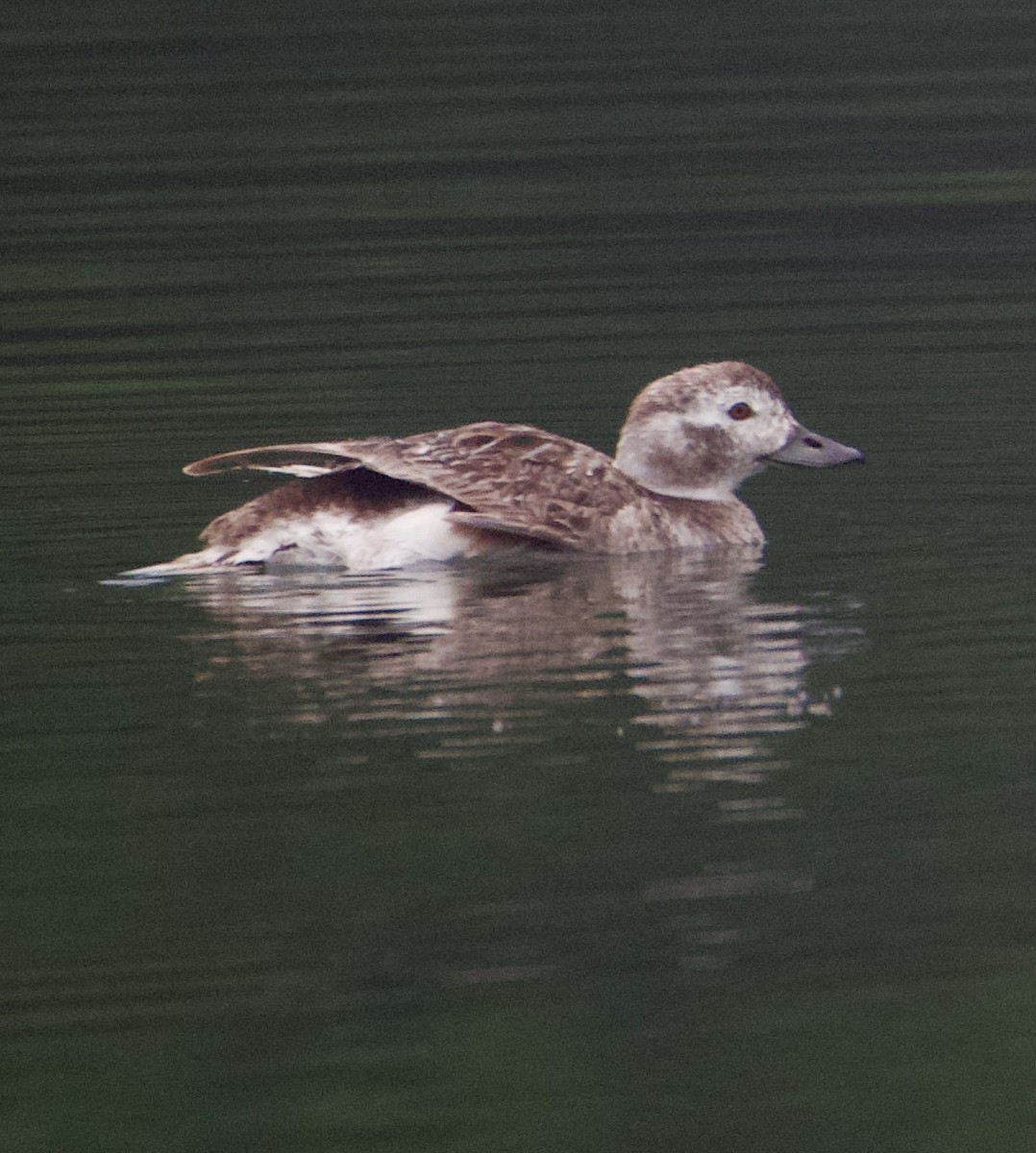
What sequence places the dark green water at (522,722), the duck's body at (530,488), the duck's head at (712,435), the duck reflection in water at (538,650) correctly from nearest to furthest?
the dark green water at (522,722)
the duck reflection in water at (538,650)
the duck's body at (530,488)
the duck's head at (712,435)

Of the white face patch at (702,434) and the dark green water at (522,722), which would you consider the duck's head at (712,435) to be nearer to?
the white face patch at (702,434)

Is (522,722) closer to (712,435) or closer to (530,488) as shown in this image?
(530,488)

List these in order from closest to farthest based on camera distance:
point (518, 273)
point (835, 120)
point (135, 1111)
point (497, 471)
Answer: point (135, 1111), point (497, 471), point (518, 273), point (835, 120)

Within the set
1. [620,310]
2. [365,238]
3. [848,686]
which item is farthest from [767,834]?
[365,238]

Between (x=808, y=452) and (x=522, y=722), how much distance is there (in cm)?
308

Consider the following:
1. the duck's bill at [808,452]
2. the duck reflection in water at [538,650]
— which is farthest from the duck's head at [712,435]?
the duck reflection in water at [538,650]

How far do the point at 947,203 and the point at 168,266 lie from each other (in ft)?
14.1

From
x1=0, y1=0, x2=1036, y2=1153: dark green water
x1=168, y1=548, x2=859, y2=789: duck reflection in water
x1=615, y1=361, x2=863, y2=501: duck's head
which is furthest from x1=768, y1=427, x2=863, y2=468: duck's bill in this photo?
x1=168, y1=548, x2=859, y2=789: duck reflection in water

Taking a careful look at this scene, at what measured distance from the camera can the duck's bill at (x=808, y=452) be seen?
10320 mm

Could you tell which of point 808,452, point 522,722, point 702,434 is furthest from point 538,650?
point 808,452

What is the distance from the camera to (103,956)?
6004 millimetres

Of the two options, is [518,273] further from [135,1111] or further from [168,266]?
[135,1111]

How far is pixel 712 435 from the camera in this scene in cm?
1030

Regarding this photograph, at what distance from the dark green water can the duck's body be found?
15 centimetres
